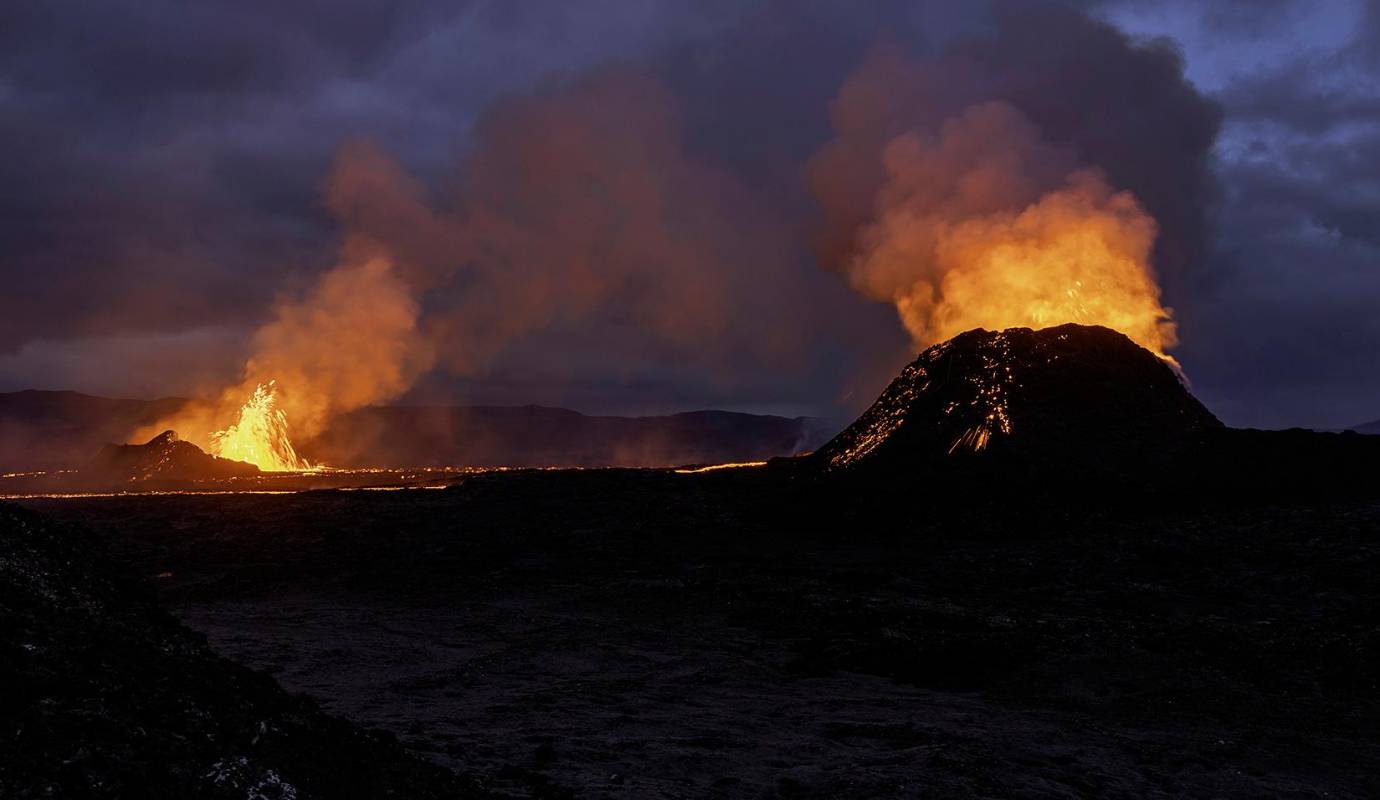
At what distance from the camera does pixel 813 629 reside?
1784cm

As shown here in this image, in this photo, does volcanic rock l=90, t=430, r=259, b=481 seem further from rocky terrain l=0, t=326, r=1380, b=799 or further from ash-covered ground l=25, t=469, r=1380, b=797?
ash-covered ground l=25, t=469, r=1380, b=797

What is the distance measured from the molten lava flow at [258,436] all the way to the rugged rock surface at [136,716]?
2239 inches

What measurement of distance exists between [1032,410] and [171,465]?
43.5 meters

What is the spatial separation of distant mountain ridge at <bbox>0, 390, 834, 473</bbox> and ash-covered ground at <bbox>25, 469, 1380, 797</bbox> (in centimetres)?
10930

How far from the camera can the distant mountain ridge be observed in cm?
15312

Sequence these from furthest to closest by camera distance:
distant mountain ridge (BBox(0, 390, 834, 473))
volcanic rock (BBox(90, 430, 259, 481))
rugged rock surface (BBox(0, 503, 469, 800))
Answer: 1. distant mountain ridge (BBox(0, 390, 834, 473))
2. volcanic rock (BBox(90, 430, 259, 481))
3. rugged rock surface (BBox(0, 503, 469, 800))

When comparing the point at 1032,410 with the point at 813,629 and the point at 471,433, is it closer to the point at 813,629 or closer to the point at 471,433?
the point at 813,629

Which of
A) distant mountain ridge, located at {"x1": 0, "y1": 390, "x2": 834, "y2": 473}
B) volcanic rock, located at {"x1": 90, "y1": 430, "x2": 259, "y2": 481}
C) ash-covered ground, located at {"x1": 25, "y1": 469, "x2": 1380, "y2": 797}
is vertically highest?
distant mountain ridge, located at {"x1": 0, "y1": 390, "x2": 834, "y2": 473}

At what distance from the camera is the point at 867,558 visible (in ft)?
81.1

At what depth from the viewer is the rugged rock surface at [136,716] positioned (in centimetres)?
596

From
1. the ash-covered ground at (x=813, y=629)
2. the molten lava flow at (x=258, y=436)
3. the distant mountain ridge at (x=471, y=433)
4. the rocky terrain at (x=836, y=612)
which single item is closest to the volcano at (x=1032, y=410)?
the rocky terrain at (x=836, y=612)

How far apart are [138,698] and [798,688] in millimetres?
8983

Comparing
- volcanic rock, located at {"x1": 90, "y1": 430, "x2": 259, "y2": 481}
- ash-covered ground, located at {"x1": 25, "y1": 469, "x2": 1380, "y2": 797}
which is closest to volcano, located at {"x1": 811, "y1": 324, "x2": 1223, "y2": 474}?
ash-covered ground, located at {"x1": 25, "y1": 469, "x2": 1380, "y2": 797}

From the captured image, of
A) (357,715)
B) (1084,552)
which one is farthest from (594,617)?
(1084,552)
